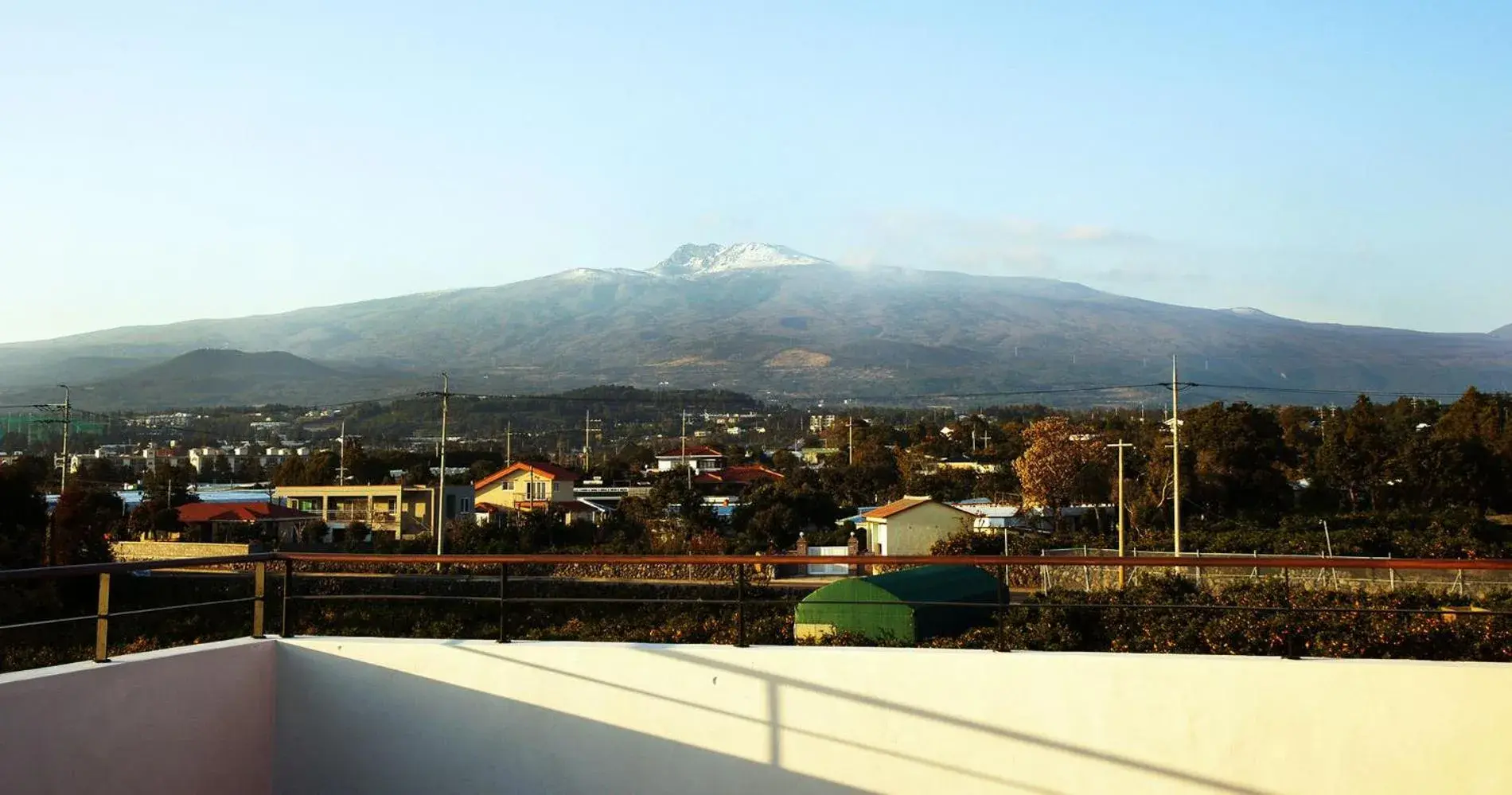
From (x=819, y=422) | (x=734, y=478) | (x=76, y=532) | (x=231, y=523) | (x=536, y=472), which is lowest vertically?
(x=231, y=523)

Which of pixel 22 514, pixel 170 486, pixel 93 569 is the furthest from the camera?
pixel 170 486

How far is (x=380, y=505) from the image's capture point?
39.9 metres

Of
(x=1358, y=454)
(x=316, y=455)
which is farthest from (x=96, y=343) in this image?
(x=1358, y=454)

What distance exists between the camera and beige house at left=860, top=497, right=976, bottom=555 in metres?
30.5

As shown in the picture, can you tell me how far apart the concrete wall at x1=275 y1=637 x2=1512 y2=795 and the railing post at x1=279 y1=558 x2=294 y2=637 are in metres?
0.15

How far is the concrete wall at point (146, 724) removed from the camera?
409 cm

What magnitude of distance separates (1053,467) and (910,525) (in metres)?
8.47

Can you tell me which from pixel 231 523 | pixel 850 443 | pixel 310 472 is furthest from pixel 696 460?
pixel 231 523

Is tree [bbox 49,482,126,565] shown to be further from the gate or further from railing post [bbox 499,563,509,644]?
railing post [bbox 499,563,509,644]

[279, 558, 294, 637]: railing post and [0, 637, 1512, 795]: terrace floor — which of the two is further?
[279, 558, 294, 637]: railing post

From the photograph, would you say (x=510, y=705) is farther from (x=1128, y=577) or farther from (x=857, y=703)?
(x=1128, y=577)

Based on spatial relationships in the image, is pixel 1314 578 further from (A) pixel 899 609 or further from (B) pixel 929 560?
(B) pixel 929 560

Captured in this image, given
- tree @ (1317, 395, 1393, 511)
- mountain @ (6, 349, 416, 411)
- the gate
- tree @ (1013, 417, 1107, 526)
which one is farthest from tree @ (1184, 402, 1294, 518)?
mountain @ (6, 349, 416, 411)

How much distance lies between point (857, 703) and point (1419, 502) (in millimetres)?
34994
